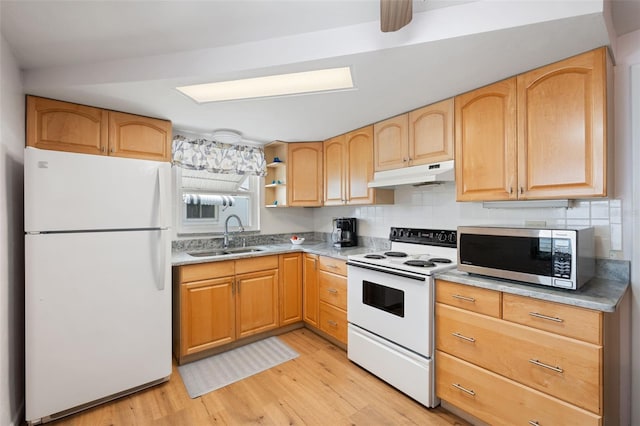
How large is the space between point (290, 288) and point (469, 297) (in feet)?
5.83

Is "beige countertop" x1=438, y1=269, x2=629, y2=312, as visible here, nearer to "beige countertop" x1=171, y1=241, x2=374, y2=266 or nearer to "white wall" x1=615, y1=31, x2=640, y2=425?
"white wall" x1=615, y1=31, x2=640, y2=425

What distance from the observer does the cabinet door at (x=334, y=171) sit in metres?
2.99

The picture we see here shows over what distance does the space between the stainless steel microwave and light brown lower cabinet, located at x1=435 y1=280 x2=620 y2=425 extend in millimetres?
125

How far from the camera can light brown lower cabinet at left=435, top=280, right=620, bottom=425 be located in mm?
1271

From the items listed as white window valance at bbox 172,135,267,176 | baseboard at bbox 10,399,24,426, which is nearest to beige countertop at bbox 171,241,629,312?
white window valance at bbox 172,135,267,176

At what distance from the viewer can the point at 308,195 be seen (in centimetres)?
328

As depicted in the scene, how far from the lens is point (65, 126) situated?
2.03m

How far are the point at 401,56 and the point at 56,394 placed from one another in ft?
9.11

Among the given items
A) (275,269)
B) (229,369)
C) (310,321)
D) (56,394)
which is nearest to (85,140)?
(56,394)

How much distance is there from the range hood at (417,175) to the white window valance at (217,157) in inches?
56.9

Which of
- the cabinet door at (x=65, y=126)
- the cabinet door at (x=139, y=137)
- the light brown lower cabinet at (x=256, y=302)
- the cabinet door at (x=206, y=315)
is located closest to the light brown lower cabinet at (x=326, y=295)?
the light brown lower cabinet at (x=256, y=302)

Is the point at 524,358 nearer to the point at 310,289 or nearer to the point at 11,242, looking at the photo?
the point at 310,289

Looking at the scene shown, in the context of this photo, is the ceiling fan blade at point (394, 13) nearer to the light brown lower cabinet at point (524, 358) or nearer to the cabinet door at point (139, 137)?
the light brown lower cabinet at point (524, 358)

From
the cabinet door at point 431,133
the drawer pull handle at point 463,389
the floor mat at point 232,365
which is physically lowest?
the floor mat at point 232,365
